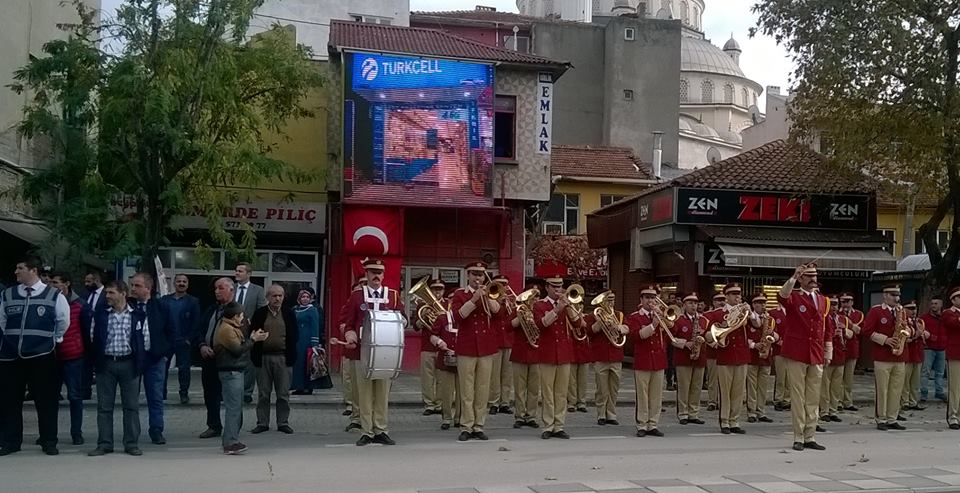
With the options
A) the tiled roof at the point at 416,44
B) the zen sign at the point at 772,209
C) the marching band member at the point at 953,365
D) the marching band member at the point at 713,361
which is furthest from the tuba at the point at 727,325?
the tiled roof at the point at 416,44

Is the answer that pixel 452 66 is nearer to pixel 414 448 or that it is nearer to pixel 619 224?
pixel 619 224

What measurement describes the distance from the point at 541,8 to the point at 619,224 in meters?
43.4

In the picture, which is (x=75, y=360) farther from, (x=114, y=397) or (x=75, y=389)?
(x=114, y=397)

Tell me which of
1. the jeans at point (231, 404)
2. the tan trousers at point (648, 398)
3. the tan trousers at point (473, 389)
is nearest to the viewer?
the jeans at point (231, 404)

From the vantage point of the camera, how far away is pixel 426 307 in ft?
47.4

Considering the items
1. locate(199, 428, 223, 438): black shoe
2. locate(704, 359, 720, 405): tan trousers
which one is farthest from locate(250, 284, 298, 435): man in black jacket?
→ locate(704, 359, 720, 405): tan trousers

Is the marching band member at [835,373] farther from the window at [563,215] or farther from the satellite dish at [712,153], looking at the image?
the satellite dish at [712,153]

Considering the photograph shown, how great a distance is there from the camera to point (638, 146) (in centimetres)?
4469

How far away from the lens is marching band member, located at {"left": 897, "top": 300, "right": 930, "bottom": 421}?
15.3m

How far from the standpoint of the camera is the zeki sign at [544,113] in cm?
2250

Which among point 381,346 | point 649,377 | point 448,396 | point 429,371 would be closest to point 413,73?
point 429,371

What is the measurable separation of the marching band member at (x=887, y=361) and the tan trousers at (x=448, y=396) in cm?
605

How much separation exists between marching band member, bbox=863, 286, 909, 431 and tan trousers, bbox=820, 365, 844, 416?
0.92 meters

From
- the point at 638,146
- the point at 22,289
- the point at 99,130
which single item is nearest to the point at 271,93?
the point at 99,130
